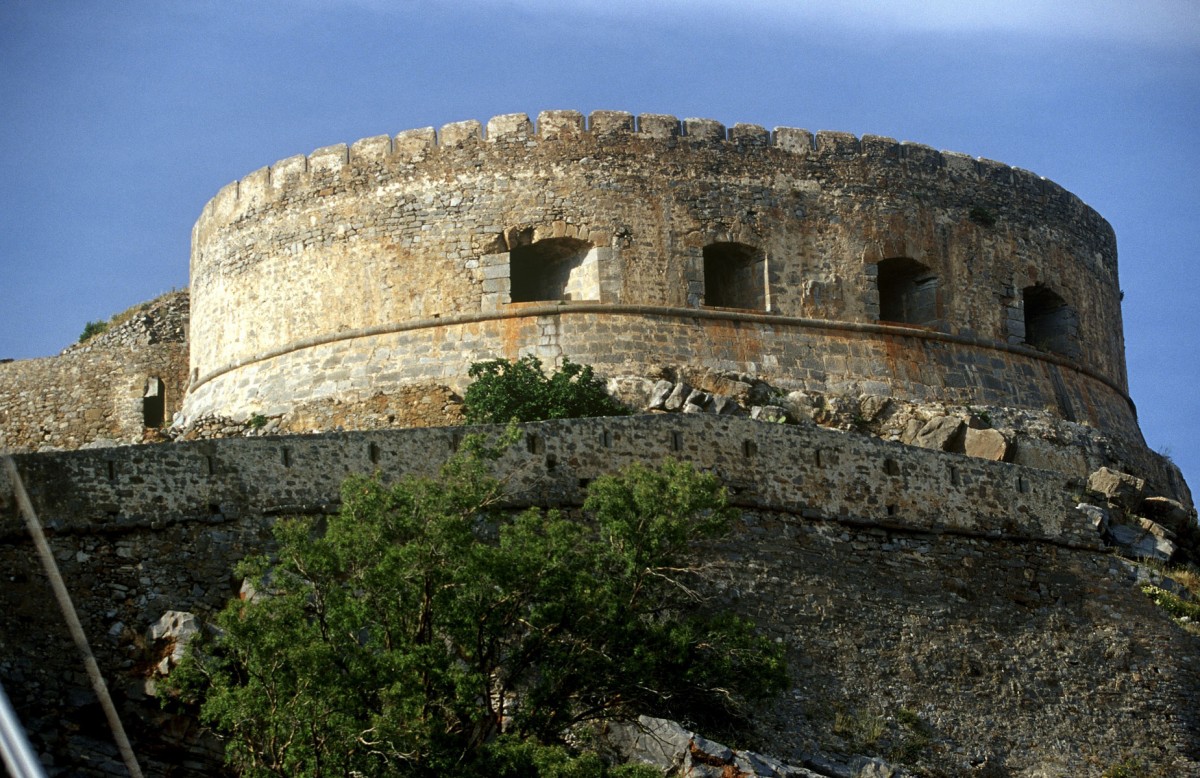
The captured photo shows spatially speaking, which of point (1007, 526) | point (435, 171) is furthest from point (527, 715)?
point (435, 171)

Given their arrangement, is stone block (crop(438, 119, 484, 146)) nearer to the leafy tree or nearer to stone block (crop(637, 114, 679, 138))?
stone block (crop(637, 114, 679, 138))

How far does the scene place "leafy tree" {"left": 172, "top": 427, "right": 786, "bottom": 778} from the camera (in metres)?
15.8

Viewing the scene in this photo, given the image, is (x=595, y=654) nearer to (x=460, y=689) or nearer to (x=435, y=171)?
(x=460, y=689)

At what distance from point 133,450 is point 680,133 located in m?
9.32

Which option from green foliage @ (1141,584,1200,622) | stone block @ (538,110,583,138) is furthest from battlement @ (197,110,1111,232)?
green foliage @ (1141,584,1200,622)

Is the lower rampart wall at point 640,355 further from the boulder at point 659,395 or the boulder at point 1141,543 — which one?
the boulder at point 1141,543

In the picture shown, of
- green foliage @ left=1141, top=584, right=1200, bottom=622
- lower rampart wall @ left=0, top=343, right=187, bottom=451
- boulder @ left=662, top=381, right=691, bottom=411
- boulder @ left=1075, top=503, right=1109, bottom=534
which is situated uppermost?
lower rampart wall @ left=0, top=343, right=187, bottom=451

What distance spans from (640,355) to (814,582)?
5490mm

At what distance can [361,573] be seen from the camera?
16.5 metres

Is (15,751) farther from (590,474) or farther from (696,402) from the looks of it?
(696,402)

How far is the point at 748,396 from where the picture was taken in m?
25.0

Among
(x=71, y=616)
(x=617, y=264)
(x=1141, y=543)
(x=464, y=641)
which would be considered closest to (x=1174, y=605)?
(x=1141, y=543)

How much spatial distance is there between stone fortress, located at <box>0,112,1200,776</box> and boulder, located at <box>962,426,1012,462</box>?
0.05 m

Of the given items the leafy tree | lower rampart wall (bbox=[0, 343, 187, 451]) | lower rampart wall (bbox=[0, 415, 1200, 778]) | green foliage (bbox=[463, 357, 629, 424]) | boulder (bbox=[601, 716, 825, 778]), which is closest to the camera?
the leafy tree
